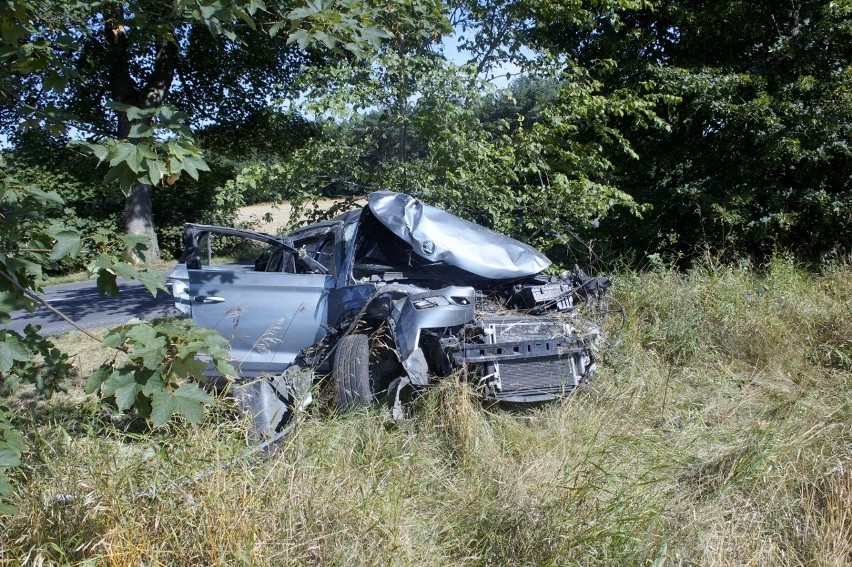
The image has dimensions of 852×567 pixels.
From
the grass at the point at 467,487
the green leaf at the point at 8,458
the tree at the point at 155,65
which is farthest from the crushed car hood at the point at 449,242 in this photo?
the green leaf at the point at 8,458

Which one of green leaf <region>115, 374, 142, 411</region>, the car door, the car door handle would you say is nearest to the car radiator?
the car door

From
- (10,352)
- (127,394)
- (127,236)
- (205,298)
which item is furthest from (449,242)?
(10,352)

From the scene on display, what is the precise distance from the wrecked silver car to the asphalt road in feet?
9.50

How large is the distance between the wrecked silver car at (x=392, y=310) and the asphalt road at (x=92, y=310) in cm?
289

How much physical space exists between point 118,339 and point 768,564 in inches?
125

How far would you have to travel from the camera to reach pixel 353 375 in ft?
14.8

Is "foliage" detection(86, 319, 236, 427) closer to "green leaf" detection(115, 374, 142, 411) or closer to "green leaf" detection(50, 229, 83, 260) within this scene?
"green leaf" detection(115, 374, 142, 411)

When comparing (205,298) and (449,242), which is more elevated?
(449,242)

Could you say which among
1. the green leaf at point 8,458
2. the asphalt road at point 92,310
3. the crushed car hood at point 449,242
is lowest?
the asphalt road at point 92,310

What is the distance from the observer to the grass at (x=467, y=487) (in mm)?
2656

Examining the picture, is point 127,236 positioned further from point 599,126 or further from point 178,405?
point 599,126

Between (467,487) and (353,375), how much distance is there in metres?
1.34

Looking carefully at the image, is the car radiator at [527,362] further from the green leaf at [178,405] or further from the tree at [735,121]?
the tree at [735,121]

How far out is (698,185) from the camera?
9508 millimetres
